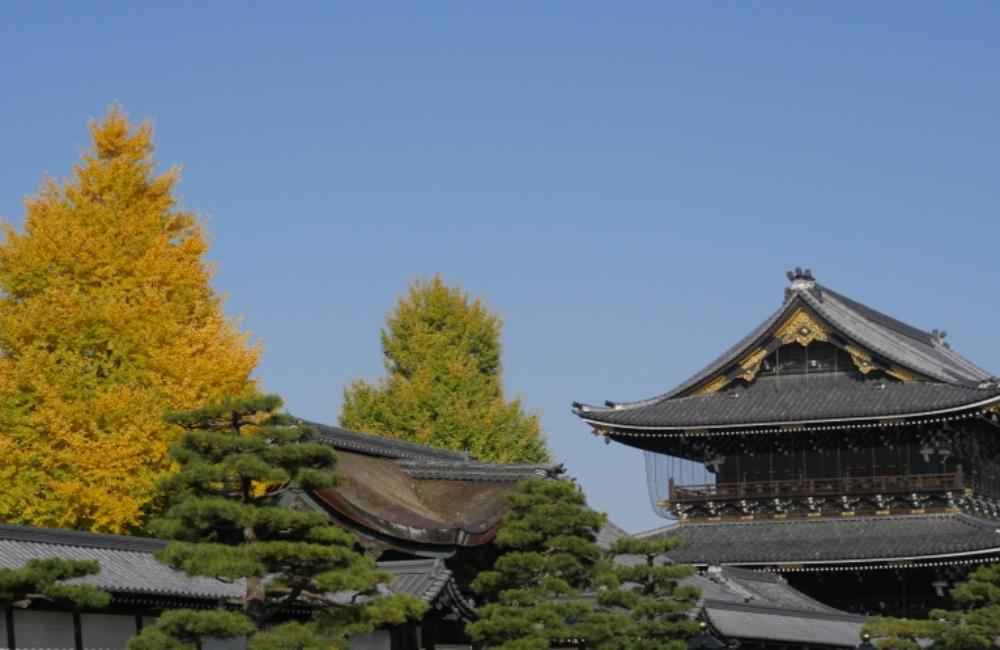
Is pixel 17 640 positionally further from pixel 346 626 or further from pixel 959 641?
pixel 959 641

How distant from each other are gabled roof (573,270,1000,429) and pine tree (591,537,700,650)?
57.1 ft

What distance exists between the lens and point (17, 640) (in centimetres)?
2438

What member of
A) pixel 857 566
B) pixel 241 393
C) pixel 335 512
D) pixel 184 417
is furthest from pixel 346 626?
pixel 857 566

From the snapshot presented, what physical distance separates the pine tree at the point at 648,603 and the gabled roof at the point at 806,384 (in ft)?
57.1

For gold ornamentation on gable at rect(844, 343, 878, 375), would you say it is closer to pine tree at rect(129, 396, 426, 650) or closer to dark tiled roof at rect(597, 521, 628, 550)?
dark tiled roof at rect(597, 521, 628, 550)

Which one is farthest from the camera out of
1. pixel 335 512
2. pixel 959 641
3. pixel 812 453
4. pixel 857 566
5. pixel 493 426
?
pixel 493 426

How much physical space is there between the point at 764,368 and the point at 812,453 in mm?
3329

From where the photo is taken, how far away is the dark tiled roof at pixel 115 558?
1011 inches

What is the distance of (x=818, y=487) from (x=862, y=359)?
162 inches

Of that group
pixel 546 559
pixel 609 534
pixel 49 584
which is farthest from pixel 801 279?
pixel 49 584

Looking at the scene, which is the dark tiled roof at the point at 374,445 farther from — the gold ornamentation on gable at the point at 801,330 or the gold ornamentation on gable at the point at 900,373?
the gold ornamentation on gable at the point at 900,373

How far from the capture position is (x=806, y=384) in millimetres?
55344

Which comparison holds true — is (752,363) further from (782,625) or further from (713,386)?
(782,625)

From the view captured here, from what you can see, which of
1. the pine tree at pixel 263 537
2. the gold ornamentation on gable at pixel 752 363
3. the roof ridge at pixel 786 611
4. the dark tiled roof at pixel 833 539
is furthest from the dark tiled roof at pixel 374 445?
the gold ornamentation on gable at pixel 752 363
